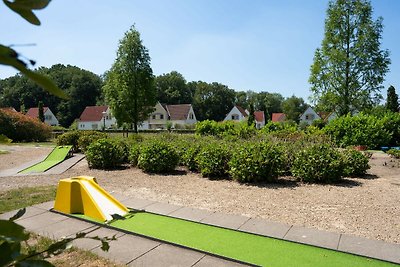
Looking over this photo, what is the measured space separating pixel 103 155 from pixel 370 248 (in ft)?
31.2

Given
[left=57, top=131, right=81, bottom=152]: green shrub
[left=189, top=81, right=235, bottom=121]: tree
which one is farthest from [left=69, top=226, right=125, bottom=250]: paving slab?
[left=189, top=81, right=235, bottom=121]: tree

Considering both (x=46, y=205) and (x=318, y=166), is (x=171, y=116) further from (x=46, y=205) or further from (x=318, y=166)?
(x=46, y=205)

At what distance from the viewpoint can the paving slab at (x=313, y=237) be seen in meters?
4.28

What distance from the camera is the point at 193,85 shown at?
91.2 meters

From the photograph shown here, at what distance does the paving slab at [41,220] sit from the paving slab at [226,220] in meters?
2.60

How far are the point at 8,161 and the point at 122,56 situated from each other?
669 inches

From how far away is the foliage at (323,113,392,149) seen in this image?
1902 centimetres

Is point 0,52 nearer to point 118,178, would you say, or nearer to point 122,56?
point 118,178

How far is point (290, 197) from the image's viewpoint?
23.1ft

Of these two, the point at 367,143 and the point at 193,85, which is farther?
the point at 193,85

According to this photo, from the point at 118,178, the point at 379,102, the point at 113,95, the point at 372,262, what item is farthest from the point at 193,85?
the point at 372,262

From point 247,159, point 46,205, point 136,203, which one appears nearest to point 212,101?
point 247,159

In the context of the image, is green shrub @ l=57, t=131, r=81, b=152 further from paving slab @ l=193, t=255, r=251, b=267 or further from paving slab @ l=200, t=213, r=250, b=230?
paving slab @ l=193, t=255, r=251, b=267

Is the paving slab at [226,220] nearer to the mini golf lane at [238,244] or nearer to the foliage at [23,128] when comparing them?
the mini golf lane at [238,244]
